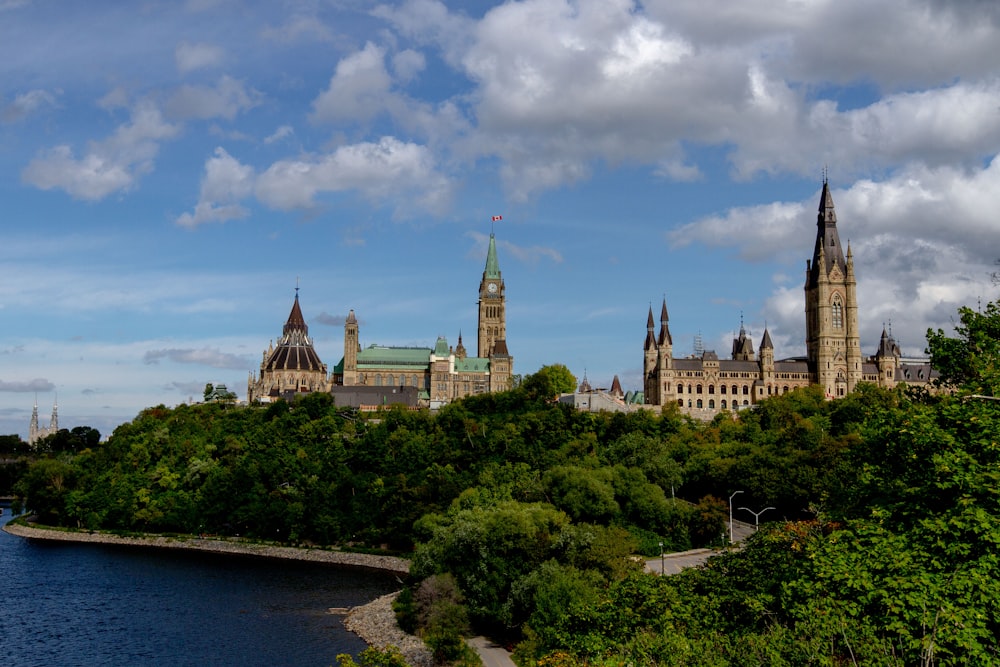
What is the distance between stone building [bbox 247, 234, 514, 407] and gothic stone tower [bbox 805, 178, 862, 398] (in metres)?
52.1

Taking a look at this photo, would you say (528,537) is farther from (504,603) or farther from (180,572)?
(180,572)

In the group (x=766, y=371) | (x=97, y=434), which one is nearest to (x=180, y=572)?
(x=766, y=371)

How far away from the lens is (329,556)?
82188 millimetres

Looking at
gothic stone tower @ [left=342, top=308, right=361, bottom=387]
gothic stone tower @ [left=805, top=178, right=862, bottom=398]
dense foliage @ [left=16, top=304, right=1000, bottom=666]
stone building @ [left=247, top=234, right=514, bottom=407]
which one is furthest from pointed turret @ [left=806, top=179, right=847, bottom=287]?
gothic stone tower @ [left=342, top=308, right=361, bottom=387]

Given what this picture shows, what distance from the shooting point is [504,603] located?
4841 cm

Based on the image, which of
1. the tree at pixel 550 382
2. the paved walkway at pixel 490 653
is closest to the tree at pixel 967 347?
the paved walkway at pixel 490 653

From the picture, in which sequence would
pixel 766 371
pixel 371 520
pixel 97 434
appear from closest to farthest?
pixel 371 520, pixel 766 371, pixel 97 434

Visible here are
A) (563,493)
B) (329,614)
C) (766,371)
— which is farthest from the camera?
(766,371)

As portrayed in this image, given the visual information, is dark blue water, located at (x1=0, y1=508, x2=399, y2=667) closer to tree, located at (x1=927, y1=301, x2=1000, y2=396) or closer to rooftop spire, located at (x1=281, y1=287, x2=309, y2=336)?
tree, located at (x1=927, y1=301, x2=1000, y2=396)

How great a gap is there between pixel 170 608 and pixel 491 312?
12512 centimetres

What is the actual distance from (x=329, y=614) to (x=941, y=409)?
1619 inches

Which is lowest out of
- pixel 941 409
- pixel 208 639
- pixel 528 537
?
pixel 208 639

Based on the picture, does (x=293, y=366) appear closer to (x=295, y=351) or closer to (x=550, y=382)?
(x=295, y=351)

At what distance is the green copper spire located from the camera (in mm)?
184500
